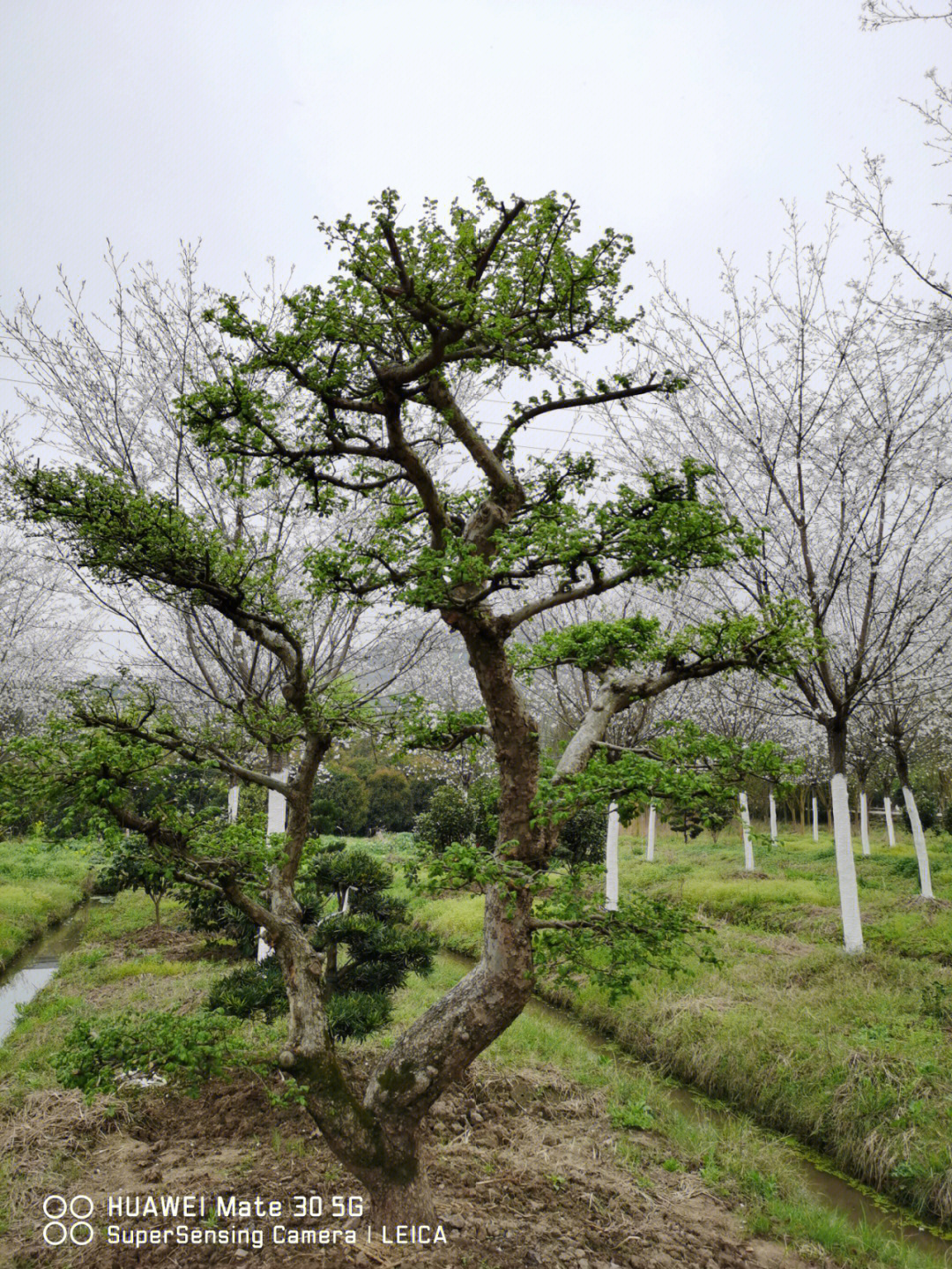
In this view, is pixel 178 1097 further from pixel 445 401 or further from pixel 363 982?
pixel 445 401

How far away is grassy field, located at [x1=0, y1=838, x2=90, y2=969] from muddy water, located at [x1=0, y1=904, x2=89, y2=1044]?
6.3 inches

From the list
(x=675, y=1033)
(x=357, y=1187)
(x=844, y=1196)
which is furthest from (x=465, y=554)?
(x=675, y=1033)

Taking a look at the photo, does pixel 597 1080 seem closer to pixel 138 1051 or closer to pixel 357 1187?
pixel 357 1187

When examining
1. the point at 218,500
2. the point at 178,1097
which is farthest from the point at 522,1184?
the point at 218,500

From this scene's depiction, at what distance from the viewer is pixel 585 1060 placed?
22.5 feet

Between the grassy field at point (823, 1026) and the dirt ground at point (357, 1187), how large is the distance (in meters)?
1.34

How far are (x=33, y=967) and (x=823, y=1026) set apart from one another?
1011cm

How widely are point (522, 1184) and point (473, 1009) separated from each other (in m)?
1.49

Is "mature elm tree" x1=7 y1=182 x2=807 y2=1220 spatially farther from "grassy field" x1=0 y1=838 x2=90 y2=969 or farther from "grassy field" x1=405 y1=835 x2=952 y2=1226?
"grassy field" x1=0 y1=838 x2=90 y2=969

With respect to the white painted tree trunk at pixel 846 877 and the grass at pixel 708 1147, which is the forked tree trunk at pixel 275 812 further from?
the white painted tree trunk at pixel 846 877

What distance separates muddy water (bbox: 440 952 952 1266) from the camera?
4707 mm

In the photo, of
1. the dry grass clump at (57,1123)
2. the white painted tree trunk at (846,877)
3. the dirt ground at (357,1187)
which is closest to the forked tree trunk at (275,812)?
the dry grass clump at (57,1123)

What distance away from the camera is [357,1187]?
4145 mm

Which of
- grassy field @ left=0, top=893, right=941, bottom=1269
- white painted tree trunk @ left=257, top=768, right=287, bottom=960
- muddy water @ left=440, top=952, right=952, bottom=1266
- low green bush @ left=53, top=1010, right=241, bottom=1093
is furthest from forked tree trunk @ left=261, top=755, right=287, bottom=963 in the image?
low green bush @ left=53, top=1010, right=241, bottom=1093
